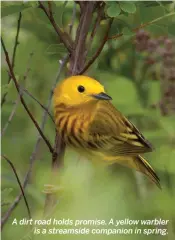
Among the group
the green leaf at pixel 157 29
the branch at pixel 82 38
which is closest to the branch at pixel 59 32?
the branch at pixel 82 38

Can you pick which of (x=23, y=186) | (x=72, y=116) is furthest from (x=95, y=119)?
(x=23, y=186)

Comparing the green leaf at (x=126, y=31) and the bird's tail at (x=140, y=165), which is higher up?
the green leaf at (x=126, y=31)

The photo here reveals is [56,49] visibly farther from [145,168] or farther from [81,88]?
[145,168]

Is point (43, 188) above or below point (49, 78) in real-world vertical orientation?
below

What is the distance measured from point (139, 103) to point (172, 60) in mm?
87

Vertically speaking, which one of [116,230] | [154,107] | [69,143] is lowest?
[116,230]

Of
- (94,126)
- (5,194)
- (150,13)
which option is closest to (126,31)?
(150,13)

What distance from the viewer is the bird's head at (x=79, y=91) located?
764 mm

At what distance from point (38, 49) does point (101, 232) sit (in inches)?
12.0

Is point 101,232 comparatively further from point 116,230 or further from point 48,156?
point 48,156

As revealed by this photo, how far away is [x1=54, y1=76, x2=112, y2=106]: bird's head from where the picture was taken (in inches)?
30.1

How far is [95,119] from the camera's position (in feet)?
2.57

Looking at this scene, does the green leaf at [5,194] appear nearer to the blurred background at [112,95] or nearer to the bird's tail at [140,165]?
the blurred background at [112,95]

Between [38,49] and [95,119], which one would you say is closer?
[95,119]
